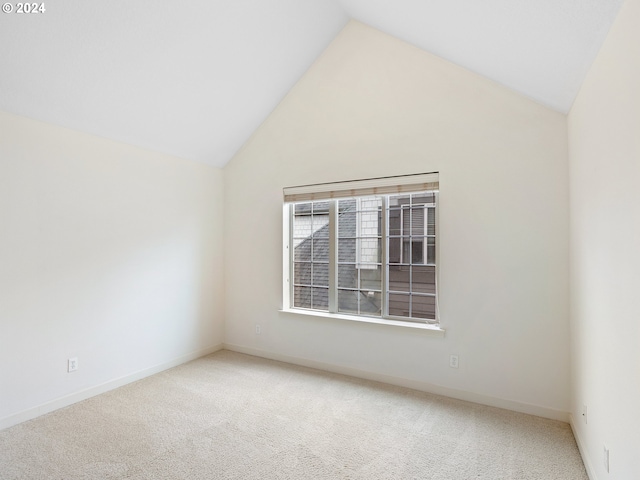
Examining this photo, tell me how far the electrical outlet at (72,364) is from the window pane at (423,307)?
9.95ft

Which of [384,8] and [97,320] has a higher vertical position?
[384,8]

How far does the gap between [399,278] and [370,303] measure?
422 millimetres

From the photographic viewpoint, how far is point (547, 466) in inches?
82.4

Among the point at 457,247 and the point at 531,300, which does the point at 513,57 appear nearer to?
the point at 457,247

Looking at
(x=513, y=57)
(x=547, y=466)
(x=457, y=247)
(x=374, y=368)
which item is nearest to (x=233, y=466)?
(x=374, y=368)

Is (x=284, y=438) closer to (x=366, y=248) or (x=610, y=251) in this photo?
(x=366, y=248)

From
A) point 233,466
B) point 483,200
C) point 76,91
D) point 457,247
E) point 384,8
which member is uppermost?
point 384,8

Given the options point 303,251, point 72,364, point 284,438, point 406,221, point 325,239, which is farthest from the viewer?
point 303,251

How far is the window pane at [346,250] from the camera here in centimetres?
371

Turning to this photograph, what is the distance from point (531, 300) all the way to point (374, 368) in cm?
153

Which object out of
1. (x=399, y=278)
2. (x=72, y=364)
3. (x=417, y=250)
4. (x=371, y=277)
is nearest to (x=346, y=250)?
(x=371, y=277)

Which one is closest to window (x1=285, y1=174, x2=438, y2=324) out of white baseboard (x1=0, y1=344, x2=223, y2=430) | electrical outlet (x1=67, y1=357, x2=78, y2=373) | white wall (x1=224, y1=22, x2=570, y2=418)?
white wall (x1=224, y1=22, x2=570, y2=418)

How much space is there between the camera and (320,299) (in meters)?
3.92

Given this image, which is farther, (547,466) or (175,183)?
(175,183)
